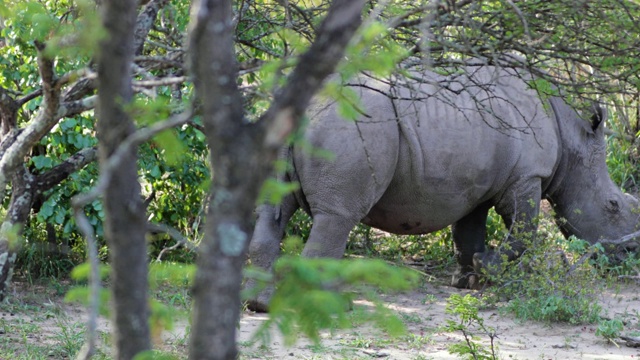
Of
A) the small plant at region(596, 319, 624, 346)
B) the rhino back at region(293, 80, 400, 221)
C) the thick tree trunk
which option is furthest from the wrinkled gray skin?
the thick tree trunk

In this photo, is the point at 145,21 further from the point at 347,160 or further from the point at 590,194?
the point at 590,194

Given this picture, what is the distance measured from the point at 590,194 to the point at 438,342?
8.53ft

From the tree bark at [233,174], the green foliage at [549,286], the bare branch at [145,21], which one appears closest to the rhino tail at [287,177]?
the green foliage at [549,286]

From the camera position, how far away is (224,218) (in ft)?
6.18

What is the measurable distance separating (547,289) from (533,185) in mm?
1106

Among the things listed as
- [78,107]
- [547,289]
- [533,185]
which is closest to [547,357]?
[547,289]

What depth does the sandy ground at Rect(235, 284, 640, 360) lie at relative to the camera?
17.6 feet

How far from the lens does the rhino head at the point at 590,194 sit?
7652mm

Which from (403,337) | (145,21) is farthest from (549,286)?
(145,21)

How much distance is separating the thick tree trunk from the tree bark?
0.87 ft

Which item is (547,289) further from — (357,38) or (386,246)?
(357,38)

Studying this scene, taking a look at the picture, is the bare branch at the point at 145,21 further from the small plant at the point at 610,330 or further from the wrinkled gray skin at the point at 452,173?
the small plant at the point at 610,330

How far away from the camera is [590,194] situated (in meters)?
7.70

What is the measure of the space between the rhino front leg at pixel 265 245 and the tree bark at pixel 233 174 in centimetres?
441
